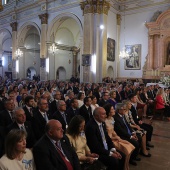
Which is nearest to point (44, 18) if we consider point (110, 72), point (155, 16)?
point (110, 72)

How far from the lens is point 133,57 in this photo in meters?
17.0

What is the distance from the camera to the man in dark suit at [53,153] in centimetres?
236

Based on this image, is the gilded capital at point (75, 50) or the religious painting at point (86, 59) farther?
the gilded capital at point (75, 50)

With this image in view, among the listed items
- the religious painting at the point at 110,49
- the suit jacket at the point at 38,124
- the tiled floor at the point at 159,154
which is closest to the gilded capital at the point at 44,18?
the religious painting at the point at 110,49

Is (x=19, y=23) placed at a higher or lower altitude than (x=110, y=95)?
higher

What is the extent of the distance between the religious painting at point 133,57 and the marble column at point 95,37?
117 inches

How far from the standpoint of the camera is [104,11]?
14.8m

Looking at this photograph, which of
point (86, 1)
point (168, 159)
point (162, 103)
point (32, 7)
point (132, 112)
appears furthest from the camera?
point (32, 7)

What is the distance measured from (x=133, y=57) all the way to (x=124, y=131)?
44.4 feet

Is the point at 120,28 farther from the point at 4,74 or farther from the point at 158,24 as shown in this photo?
the point at 4,74

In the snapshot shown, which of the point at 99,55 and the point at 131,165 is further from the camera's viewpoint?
the point at 99,55

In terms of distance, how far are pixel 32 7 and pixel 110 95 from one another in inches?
593

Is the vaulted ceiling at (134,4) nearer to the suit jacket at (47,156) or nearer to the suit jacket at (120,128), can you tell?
the suit jacket at (120,128)

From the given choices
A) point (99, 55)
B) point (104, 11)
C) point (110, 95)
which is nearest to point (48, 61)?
point (99, 55)
